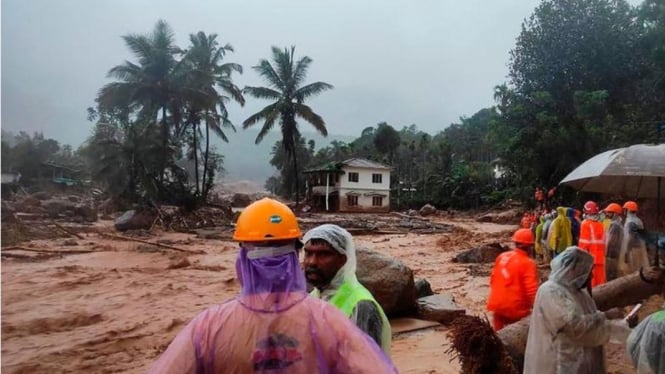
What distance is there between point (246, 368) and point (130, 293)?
32.8ft

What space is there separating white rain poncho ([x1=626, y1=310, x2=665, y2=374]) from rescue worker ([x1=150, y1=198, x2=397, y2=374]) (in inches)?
68.8

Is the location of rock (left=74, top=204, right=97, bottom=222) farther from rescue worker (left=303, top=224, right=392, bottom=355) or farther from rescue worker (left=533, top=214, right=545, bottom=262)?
rescue worker (left=303, top=224, right=392, bottom=355)

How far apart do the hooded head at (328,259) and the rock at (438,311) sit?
503 centimetres

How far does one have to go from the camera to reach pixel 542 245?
11664mm

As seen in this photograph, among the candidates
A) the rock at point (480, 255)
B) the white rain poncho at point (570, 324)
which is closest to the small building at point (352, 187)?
the rock at point (480, 255)

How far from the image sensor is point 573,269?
9.74ft

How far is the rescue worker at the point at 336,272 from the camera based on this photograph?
2.21m

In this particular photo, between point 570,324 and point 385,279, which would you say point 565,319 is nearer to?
point 570,324

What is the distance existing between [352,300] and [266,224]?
31.3 inches

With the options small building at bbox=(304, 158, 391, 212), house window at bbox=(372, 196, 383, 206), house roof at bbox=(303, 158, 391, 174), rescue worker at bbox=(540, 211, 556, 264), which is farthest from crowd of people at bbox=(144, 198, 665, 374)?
house window at bbox=(372, 196, 383, 206)

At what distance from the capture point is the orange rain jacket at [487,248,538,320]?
421cm

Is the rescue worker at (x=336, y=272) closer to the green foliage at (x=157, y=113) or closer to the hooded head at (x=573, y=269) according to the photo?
the hooded head at (x=573, y=269)

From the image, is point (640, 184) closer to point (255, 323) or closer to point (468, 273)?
point (255, 323)

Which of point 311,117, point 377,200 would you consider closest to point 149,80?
→ point 311,117
